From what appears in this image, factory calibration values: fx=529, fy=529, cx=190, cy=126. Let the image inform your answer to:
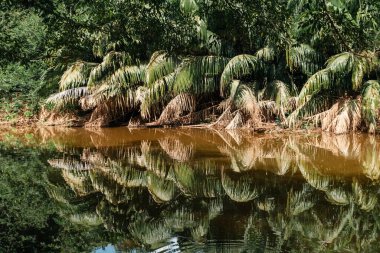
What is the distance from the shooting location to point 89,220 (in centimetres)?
561

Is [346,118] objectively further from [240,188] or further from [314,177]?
[240,188]

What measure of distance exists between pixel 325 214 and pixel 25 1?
364cm

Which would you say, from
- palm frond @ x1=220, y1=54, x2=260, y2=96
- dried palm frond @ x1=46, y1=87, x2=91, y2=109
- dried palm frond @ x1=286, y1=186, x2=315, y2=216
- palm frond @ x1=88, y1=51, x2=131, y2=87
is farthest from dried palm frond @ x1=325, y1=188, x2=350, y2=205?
dried palm frond @ x1=46, y1=87, x2=91, y2=109

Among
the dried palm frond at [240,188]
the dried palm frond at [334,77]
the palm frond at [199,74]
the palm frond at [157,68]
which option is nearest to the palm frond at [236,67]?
the palm frond at [199,74]

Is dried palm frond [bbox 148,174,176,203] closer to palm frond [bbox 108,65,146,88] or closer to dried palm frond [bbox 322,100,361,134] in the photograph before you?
dried palm frond [bbox 322,100,361,134]

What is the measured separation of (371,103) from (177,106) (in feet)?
18.9

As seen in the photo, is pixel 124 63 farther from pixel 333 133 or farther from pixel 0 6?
pixel 0 6

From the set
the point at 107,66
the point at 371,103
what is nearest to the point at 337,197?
the point at 371,103

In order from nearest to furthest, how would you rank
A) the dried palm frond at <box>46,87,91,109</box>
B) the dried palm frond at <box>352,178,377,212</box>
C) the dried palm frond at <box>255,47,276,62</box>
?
the dried palm frond at <box>352,178,377,212</box>
the dried palm frond at <box>255,47,276,62</box>
the dried palm frond at <box>46,87,91,109</box>

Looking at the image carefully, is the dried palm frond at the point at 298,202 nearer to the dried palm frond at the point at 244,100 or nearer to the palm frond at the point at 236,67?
the dried palm frond at the point at 244,100

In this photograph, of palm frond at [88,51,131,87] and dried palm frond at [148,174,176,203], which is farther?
palm frond at [88,51,131,87]

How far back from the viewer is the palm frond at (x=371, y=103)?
12.1 m

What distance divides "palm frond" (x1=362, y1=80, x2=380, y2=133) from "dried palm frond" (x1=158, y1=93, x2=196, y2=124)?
5275mm

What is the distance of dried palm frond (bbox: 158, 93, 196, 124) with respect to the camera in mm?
15595
